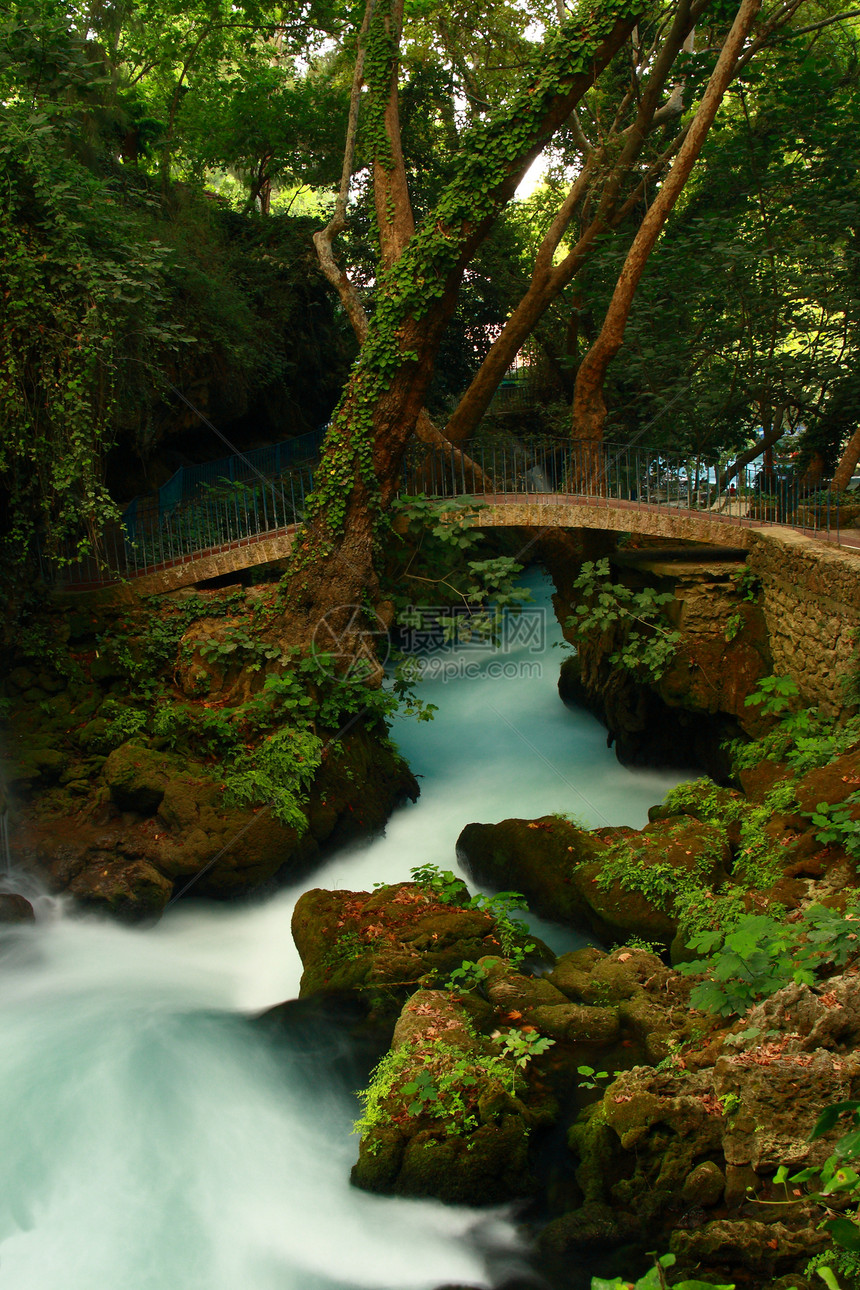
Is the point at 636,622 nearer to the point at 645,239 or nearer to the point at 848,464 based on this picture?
the point at 848,464

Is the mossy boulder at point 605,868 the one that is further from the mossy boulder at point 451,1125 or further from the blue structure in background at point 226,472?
the blue structure in background at point 226,472

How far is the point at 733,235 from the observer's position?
12.0 m

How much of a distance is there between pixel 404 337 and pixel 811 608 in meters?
5.25

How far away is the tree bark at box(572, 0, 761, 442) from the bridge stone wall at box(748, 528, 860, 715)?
10.0 feet

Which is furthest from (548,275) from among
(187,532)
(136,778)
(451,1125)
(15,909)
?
(451,1125)

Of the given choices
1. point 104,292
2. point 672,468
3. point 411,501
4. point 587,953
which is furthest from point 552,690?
point 104,292

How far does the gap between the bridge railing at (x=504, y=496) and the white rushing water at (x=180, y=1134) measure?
15.9 feet

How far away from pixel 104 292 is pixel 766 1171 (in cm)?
903

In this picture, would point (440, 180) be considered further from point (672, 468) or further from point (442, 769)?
point (442, 769)

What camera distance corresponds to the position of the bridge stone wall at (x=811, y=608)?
792 cm

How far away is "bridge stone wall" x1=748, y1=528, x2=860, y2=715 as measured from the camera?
792cm

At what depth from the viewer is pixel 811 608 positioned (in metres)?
8.60

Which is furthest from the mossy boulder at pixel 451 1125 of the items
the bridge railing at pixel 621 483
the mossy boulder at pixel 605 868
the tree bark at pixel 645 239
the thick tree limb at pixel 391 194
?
the thick tree limb at pixel 391 194

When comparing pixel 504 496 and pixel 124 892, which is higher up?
pixel 504 496
